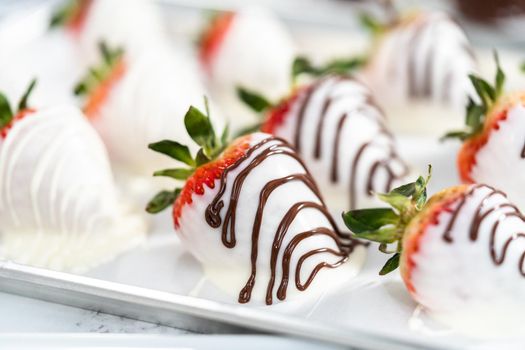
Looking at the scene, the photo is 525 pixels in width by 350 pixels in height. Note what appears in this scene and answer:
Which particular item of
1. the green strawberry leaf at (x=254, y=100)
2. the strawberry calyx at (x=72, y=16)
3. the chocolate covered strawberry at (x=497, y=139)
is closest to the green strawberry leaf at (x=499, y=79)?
the chocolate covered strawberry at (x=497, y=139)

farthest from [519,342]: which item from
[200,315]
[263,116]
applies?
[263,116]

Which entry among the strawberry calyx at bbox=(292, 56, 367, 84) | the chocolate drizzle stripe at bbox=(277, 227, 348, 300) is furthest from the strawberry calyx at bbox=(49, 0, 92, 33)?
the chocolate drizzle stripe at bbox=(277, 227, 348, 300)

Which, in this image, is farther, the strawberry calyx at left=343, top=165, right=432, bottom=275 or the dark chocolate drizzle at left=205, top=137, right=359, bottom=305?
the dark chocolate drizzle at left=205, top=137, right=359, bottom=305

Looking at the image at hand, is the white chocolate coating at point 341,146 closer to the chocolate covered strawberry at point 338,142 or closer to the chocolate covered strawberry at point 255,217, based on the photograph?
the chocolate covered strawberry at point 338,142

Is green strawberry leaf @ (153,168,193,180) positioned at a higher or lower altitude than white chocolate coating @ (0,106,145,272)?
higher

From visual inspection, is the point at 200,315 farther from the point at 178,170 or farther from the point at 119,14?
the point at 119,14

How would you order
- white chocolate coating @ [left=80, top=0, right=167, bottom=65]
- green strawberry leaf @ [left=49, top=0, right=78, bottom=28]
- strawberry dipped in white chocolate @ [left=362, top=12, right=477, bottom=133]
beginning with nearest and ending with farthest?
strawberry dipped in white chocolate @ [left=362, top=12, right=477, bottom=133], white chocolate coating @ [left=80, top=0, right=167, bottom=65], green strawberry leaf @ [left=49, top=0, right=78, bottom=28]

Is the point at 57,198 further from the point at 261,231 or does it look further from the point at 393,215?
the point at 393,215

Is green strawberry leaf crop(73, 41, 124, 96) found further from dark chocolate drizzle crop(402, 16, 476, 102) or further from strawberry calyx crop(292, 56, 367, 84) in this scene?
dark chocolate drizzle crop(402, 16, 476, 102)
